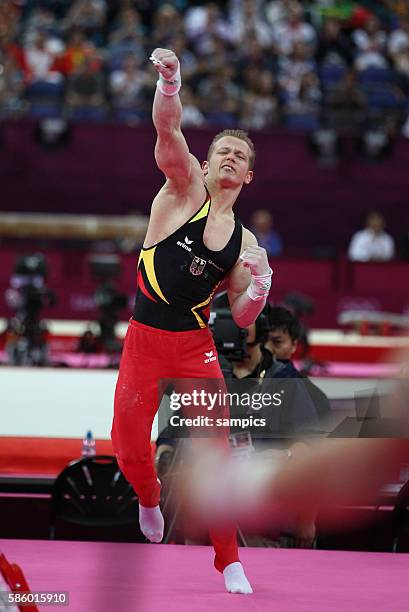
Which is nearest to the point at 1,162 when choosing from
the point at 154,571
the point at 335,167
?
the point at 335,167

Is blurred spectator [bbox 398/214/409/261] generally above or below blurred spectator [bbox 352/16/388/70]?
below

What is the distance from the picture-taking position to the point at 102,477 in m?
5.20

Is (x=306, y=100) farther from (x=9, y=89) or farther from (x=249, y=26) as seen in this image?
(x=9, y=89)

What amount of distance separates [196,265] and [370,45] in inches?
458

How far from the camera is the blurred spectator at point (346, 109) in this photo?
45.2 feet

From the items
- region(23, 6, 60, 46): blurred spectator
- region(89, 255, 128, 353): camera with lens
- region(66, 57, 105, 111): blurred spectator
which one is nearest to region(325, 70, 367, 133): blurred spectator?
region(66, 57, 105, 111): blurred spectator

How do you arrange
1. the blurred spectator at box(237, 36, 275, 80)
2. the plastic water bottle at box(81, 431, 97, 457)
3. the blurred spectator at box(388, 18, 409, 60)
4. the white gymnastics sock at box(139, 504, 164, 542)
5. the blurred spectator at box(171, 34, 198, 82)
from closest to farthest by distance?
1. the white gymnastics sock at box(139, 504, 164, 542)
2. the plastic water bottle at box(81, 431, 97, 457)
3. the blurred spectator at box(171, 34, 198, 82)
4. the blurred spectator at box(237, 36, 275, 80)
5. the blurred spectator at box(388, 18, 409, 60)

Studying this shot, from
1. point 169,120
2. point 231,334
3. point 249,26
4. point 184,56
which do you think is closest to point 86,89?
point 184,56

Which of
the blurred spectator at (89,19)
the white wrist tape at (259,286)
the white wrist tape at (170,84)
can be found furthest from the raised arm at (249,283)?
the blurred spectator at (89,19)

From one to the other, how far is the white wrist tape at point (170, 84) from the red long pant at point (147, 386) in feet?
2.87

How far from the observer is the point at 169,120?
4.11 m

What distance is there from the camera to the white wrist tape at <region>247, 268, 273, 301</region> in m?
4.16

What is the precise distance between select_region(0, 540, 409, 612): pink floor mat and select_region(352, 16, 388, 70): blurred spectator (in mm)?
10893

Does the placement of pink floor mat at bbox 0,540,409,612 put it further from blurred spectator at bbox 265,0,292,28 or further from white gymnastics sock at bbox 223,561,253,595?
blurred spectator at bbox 265,0,292,28
